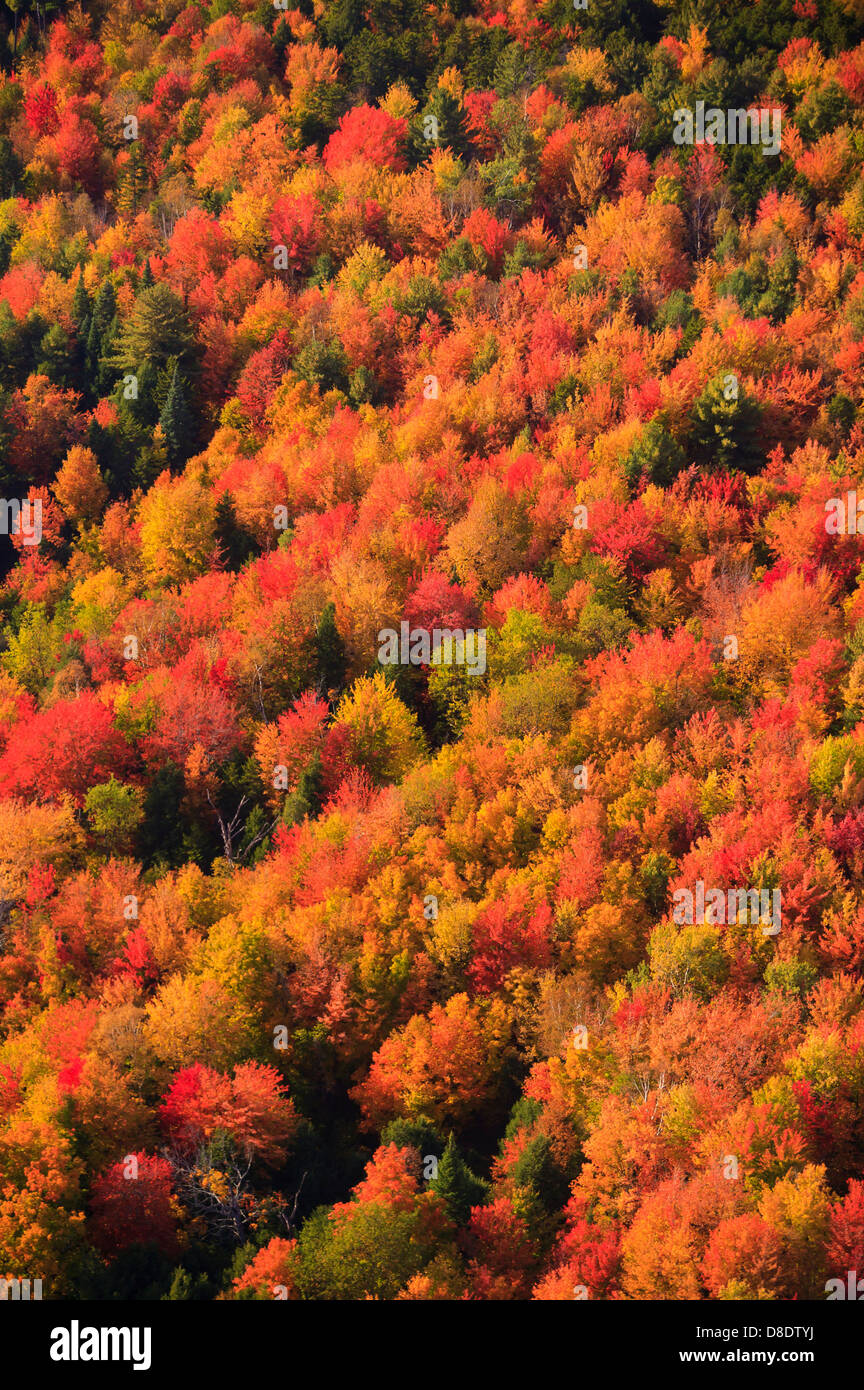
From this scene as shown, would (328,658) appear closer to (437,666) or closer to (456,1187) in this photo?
(437,666)

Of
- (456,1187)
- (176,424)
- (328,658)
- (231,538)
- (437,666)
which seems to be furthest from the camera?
(176,424)

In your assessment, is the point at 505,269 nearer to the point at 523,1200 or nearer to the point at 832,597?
the point at 832,597

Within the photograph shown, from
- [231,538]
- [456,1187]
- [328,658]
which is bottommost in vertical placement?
[456,1187]

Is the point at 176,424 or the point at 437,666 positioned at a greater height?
the point at 176,424

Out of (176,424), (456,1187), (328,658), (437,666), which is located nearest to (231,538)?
(176,424)

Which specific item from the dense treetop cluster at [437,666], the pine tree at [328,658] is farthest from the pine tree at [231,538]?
the pine tree at [328,658]

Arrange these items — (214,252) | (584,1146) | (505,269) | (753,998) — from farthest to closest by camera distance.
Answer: (214,252) < (505,269) < (753,998) < (584,1146)

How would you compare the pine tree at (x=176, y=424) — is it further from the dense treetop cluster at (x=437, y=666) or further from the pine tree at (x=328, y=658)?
the pine tree at (x=328, y=658)

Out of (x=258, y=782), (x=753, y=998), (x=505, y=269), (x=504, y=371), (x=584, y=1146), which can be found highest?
(x=505, y=269)

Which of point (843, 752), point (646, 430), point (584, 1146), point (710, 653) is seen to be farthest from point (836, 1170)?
point (646, 430)
